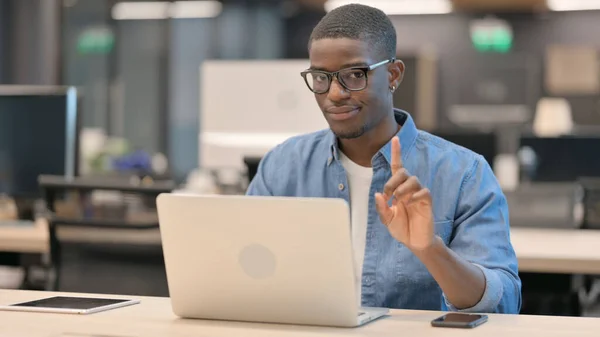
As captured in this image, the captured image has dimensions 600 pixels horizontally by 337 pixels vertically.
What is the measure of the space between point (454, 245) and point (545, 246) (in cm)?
131

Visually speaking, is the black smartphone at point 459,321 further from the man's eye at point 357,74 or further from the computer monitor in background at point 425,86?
the computer monitor in background at point 425,86

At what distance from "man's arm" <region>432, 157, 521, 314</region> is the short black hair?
0.35 metres

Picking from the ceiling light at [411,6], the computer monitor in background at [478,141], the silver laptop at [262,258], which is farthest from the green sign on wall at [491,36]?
the silver laptop at [262,258]

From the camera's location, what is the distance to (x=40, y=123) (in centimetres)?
411

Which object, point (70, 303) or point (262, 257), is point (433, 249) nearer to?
point (262, 257)

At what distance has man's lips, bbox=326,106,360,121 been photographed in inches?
86.0

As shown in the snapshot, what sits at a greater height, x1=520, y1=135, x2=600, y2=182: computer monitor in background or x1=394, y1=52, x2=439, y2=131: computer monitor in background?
x1=394, y1=52, x2=439, y2=131: computer monitor in background

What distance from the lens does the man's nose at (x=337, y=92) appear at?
215cm

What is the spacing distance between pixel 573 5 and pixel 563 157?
4915mm

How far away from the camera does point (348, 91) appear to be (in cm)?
217

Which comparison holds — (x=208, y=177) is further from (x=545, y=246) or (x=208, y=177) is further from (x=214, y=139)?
(x=545, y=246)

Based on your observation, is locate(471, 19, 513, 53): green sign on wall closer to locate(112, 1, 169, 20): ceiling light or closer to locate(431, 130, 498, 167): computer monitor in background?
locate(112, 1, 169, 20): ceiling light

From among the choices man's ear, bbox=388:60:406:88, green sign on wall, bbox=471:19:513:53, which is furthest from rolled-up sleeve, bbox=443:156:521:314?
green sign on wall, bbox=471:19:513:53

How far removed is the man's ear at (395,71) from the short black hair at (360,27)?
0.02 meters
